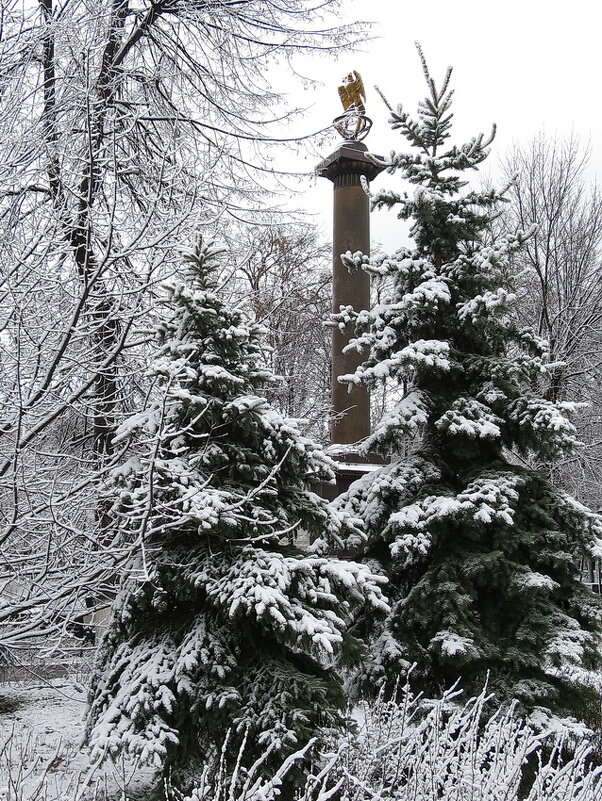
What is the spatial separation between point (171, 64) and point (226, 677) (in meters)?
6.25

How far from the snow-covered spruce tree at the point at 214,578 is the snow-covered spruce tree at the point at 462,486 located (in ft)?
2.38

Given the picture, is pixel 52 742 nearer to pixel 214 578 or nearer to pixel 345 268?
pixel 214 578

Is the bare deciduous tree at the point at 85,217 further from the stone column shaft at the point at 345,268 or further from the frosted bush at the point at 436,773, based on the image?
the stone column shaft at the point at 345,268

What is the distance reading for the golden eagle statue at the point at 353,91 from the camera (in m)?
13.6

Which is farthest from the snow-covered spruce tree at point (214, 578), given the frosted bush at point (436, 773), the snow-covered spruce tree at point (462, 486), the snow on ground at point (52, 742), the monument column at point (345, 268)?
the monument column at point (345, 268)

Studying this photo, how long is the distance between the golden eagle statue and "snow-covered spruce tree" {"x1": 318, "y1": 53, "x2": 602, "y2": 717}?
8.85 meters

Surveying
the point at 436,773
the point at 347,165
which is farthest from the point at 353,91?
the point at 436,773

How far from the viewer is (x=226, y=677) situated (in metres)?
3.54

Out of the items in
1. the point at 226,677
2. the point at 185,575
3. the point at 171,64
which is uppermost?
the point at 171,64

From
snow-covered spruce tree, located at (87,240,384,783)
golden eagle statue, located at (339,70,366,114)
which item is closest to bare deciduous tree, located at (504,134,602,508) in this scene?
golden eagle statue, located at (339,70,366,114)

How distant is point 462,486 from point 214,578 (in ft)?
7.62

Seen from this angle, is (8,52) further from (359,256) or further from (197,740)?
(197,740)

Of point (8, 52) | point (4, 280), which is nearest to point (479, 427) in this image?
point (4, 280)

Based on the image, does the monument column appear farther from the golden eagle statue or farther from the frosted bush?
the frosted bush
